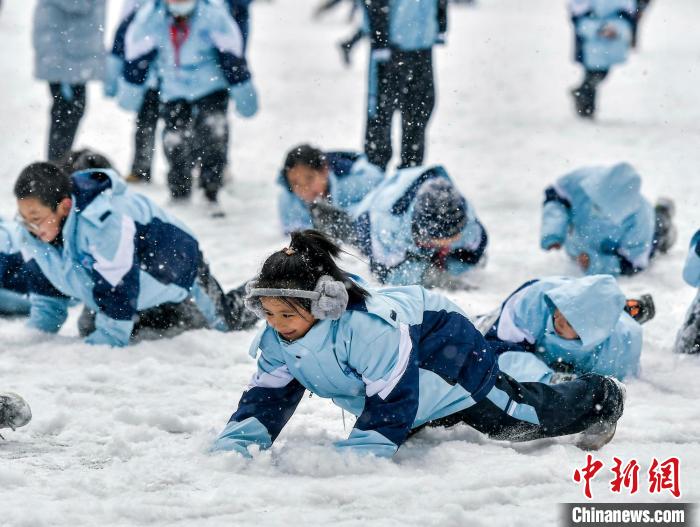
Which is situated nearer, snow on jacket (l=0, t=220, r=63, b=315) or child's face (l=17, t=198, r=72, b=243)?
child's face (l=17, t=198, r=72, b=243)

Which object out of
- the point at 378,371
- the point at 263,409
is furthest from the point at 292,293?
the point at 263,409

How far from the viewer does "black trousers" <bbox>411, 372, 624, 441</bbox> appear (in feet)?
10.0

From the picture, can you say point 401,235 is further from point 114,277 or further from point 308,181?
point 114,277

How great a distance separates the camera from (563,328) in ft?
12.0

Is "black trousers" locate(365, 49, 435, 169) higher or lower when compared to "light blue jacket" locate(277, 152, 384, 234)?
higher

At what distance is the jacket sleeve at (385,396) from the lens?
2811mm

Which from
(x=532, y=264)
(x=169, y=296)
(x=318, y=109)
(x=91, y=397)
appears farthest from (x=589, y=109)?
(x=91, y=397)

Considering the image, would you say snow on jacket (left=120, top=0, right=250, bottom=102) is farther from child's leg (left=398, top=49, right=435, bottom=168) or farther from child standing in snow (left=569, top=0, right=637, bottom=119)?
child standing in snow (left=569, top=0, right=637, bottom=119)

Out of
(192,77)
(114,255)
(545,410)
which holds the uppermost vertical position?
(192,77)

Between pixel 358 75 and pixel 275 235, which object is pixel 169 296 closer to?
pixel 275 235

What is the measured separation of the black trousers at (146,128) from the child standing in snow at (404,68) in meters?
1.39

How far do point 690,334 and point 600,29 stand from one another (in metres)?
4.84

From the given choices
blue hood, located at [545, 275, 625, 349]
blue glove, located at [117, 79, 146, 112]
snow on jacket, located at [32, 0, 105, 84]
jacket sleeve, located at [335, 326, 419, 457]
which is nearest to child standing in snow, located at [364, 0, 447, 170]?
blue glove, located at [117, 79, 146, 112]

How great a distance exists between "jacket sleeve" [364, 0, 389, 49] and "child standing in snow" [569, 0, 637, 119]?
8.85 feet
